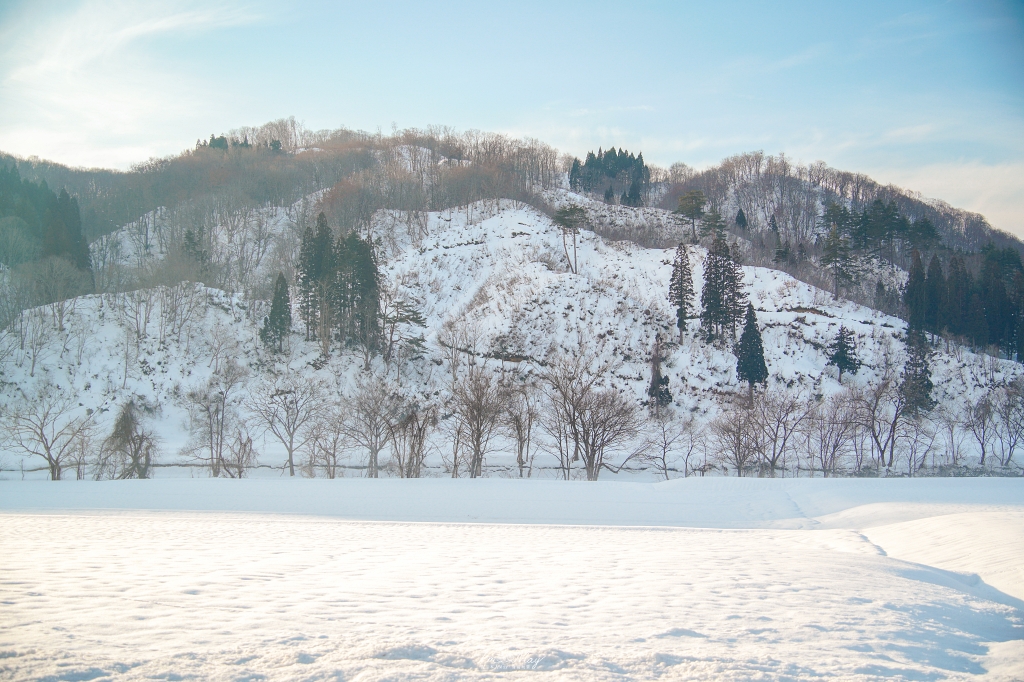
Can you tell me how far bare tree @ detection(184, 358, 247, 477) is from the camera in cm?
3526

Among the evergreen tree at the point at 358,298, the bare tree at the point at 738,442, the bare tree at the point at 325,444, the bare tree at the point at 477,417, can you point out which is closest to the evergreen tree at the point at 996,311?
the bare tree at the point at 738,442

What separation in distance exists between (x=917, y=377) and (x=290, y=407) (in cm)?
4926

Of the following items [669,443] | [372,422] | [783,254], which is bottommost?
[669,443]

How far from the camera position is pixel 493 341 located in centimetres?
5353

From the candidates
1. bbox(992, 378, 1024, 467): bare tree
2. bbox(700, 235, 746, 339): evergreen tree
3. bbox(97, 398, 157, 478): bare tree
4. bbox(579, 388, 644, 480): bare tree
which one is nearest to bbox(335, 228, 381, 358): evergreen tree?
bbox(97, 398, 157, 478): bare tree

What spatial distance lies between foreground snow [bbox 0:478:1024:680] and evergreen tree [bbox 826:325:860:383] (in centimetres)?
3987

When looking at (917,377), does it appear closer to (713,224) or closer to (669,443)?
(669,443)

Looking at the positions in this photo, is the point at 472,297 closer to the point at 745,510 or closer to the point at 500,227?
the point at 500,227

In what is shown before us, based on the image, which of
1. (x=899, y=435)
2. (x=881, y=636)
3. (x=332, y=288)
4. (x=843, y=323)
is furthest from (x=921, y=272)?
(x=881, y=636)

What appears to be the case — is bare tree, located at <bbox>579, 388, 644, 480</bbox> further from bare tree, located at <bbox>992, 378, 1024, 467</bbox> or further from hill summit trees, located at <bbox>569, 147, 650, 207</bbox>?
hill summit trees, located at <bbox>569, 147, 650, 207</bbox>

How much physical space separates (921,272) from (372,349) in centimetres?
5780

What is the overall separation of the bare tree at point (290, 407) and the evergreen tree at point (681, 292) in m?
34.2

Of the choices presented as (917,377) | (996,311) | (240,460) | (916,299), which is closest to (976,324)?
(996,311)

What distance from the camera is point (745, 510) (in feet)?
60.1
